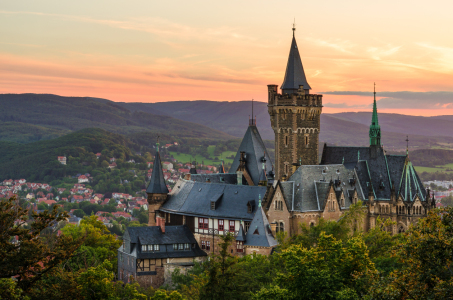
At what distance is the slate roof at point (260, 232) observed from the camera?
7438cm

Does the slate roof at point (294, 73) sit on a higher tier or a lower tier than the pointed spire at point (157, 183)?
higher

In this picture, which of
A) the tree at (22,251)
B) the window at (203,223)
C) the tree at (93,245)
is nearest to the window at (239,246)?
the window at (203,223)

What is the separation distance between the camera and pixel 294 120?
292ft

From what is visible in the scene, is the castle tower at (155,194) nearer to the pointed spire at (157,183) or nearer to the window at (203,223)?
the pointed spire at (157,183)

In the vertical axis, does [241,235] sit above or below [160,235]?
above

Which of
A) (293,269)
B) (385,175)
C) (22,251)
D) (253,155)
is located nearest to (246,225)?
(253,155)

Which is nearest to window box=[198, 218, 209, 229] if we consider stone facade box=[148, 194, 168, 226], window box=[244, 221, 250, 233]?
window box=[244, 221, 250, 233]

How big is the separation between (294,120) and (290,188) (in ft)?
46.6

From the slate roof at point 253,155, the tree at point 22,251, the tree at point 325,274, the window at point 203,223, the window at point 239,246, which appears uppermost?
the slate roof at point 253,155

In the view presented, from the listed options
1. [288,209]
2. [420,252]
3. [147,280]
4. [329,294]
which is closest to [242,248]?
[288,209]

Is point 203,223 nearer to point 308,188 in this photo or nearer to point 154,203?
point 154,203

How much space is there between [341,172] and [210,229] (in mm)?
18277

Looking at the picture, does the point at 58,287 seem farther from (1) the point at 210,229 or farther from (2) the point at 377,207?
(2) the point at 377,207

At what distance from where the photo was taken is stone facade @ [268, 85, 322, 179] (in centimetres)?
8894
